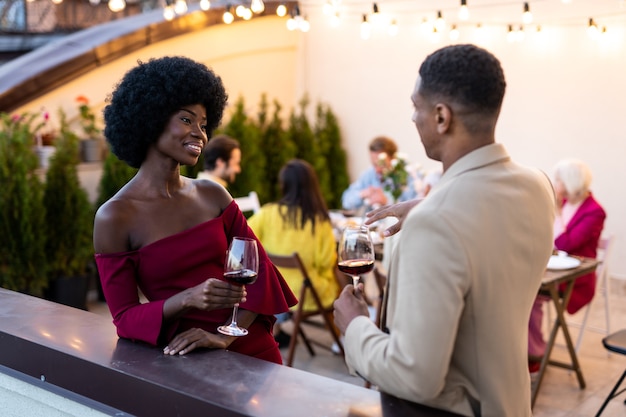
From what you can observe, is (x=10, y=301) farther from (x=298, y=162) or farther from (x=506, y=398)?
(x=298, y=162)

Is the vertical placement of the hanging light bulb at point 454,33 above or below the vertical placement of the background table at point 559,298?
above

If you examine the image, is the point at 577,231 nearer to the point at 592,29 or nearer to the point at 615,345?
the point at 615,345

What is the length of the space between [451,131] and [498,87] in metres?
0.12

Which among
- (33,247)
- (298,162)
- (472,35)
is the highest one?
(472,35)

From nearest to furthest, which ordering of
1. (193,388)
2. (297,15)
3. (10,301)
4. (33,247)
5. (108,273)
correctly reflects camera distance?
(193,388) → (108,273) → (10,301) → (33,247) → (297,15)

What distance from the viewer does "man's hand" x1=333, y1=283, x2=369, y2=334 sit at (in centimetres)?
165

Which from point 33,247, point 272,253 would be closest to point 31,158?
point 33,247

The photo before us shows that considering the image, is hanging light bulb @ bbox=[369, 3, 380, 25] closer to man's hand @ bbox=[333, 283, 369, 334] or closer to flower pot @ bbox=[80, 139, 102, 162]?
flower pot @ bbox=[80, 139, 102, 162]

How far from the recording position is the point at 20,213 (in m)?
5.79

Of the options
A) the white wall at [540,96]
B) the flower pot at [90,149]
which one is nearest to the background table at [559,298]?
the white wall at [540,96]

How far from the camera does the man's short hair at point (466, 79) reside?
4.83 ft

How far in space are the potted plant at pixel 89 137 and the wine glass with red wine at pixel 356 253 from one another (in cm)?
492

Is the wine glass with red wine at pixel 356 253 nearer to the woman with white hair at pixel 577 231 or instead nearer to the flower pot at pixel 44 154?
the woman with white hair at pixel 577 231

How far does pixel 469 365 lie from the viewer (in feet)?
5.00
